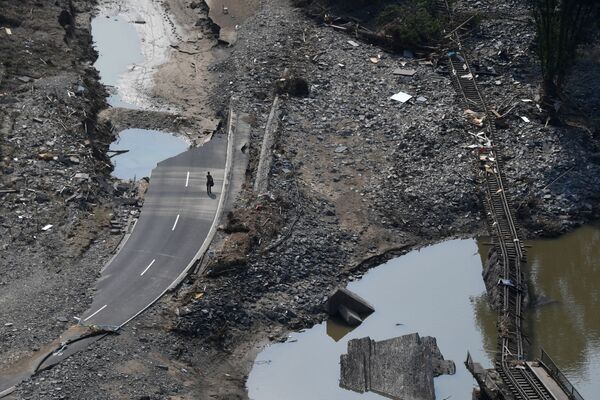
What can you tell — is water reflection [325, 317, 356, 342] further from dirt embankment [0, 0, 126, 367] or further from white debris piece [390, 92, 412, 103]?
white debris piece [390, 92, 412, 103]

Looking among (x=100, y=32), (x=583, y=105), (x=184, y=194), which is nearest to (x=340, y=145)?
(x=184, y=194)

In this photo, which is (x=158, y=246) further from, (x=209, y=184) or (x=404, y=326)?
(x=404, y=326)

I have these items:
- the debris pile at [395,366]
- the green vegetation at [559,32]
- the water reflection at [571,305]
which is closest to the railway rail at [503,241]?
the water reflection at [571,305]

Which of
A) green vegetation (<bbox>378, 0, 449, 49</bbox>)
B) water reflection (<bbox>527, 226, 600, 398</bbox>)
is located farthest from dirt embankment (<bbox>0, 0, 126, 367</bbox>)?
water reflection (<bbox>527, 226, 600, 398</bbox>)

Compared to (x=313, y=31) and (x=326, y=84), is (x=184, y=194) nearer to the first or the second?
(x=326, y=84)

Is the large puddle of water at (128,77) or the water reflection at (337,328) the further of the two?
the large puddle of water at (128,77)

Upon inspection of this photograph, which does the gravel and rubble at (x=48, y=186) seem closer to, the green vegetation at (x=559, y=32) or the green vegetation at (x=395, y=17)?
the green vegetation at (x=395, y=17)

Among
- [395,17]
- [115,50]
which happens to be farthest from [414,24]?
[115,50]
